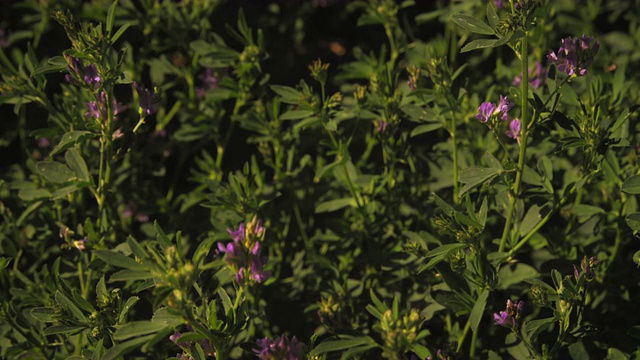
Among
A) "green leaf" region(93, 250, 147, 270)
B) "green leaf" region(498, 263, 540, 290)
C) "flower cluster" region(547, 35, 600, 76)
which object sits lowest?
"green leaf" region(498, 263, 540, 290)

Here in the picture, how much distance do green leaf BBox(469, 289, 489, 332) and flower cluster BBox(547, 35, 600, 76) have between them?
0.67m

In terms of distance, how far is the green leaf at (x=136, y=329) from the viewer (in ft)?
5.20

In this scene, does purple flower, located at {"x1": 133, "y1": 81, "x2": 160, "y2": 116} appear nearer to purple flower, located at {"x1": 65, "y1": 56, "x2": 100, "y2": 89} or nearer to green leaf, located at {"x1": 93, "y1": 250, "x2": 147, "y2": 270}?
purple flower, located at {"x1": 65, "y1": 56, "x2": 100, "y2": 89}

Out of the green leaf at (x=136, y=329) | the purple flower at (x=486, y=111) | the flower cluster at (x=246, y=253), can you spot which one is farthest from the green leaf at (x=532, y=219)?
the green leaf at (x=136, y=329)

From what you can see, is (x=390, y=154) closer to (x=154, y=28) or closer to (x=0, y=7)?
(x=154, y=28)

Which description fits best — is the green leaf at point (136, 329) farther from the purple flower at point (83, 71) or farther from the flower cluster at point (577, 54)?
the flower cluster at point (577, 54)

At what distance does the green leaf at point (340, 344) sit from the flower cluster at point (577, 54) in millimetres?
936

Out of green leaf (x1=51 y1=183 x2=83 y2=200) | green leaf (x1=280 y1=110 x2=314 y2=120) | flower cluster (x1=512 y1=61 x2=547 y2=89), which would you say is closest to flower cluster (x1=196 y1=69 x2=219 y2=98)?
green leaf (x1=280 y1=110 x2=314 y2=120)

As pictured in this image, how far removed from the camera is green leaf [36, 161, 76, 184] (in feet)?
7.30

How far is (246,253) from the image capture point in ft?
5.36

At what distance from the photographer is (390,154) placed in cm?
236

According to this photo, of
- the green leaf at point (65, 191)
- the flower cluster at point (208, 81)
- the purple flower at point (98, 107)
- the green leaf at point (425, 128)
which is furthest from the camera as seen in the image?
the flower cluster at point (208, 81)

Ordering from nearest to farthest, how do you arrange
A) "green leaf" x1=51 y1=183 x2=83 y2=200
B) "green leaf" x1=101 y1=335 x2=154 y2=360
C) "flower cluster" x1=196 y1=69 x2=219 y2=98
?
"green leaf" x1=101 y1=335 x2=154 y2=360
"green leaf" x1=51 y1=183 x2=83 y2=200
"flower cluster" x1=196 y1=69 x2=219 y2=98

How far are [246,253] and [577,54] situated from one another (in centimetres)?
108
